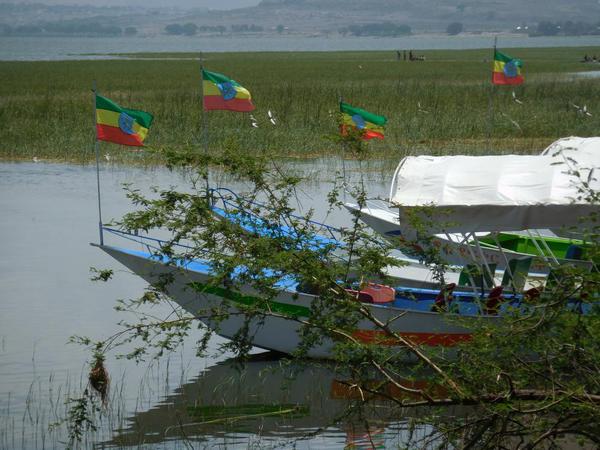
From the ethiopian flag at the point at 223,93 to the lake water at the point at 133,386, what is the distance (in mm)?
2645

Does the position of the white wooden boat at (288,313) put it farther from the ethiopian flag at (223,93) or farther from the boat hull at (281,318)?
the ethiopian flag at (223,93)

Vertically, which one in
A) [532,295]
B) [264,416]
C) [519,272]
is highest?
[532,295]

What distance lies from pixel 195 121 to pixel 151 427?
842 inches

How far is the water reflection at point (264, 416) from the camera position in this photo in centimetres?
1031

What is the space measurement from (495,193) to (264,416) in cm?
292

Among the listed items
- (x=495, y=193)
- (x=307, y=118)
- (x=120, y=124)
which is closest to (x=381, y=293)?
(x=495, y=193)

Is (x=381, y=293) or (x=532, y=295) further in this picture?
(x=381, y=293)

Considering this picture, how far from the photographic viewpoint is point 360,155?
920 centimetres

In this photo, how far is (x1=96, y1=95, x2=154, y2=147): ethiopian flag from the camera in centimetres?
1401

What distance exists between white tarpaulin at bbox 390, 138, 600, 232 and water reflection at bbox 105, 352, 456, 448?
5.79 ft

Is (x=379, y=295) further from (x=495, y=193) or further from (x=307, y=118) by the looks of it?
(x=307, y=118)

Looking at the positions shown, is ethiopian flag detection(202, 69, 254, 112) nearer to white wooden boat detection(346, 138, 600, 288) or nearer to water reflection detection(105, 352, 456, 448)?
white wooden boat detection(346, 138, 600, 288)

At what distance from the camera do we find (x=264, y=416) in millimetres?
10906

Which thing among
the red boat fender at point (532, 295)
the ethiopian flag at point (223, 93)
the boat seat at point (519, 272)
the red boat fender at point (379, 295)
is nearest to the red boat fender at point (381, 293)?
the red boat fender at point (379, 295)
